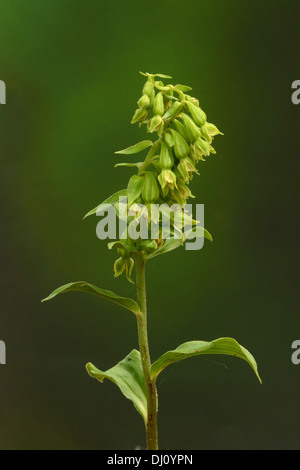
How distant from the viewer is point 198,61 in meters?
1.42

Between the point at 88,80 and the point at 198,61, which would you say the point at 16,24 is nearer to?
the point at 88,80

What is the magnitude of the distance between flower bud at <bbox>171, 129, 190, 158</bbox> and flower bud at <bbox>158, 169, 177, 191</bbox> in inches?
1.1

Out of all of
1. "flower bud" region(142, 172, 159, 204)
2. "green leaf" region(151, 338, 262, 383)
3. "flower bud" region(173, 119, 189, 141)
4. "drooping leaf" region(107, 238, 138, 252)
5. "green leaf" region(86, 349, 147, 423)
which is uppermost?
"flower bud" region(173, 119, 189, 141)

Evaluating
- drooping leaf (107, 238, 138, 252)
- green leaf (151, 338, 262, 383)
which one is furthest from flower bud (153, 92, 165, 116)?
green leaf (151, 338, 262, 383)

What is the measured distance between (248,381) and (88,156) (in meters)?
0.57

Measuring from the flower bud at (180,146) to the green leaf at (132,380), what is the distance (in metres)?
0.34

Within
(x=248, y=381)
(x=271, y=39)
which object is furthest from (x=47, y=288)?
(x=271, y=39)

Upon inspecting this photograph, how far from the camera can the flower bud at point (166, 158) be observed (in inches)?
39.6

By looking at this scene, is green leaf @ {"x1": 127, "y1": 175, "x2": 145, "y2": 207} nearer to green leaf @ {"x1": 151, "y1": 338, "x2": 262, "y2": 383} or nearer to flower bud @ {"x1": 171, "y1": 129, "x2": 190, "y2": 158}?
flower bud @ {"x1": 171, "y1": 129, "x2": 190, "y2": 158}

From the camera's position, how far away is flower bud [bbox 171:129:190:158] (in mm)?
1002

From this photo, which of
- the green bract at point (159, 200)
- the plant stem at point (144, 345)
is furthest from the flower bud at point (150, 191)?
the plant stem at point (144, 345)

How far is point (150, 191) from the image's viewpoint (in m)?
1.01

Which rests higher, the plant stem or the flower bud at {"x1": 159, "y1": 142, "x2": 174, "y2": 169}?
the flower bud at {"x1": 159, "y1": 142, "x2": 174, "y2": 169}

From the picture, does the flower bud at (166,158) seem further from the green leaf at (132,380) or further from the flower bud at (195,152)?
the green leaf at (132,380)
